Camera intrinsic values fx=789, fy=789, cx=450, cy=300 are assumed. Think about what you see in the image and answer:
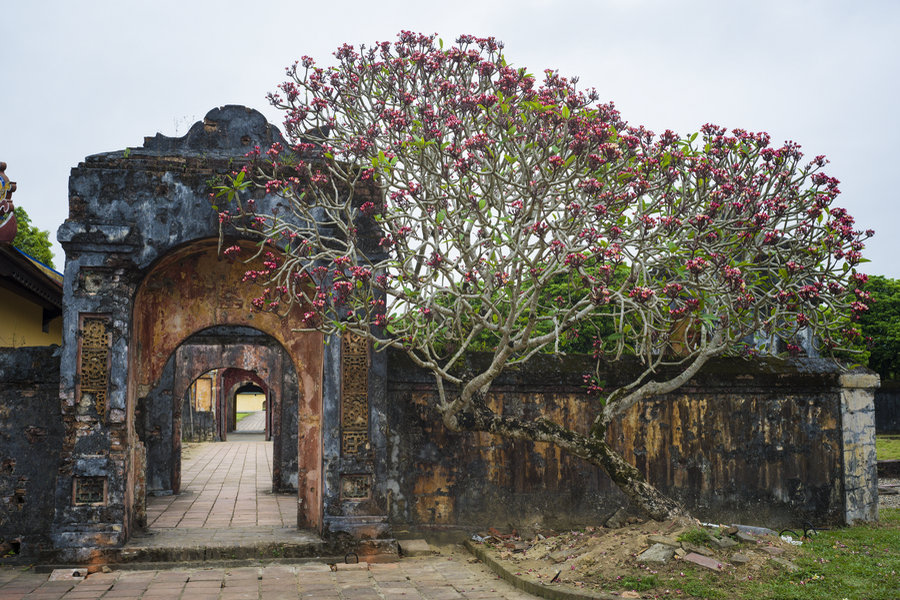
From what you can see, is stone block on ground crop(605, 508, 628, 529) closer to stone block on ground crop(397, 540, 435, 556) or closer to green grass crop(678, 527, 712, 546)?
green grass crop(678, 527, 712, 546)

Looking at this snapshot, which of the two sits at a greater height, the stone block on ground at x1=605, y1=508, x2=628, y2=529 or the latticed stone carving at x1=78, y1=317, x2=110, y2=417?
the latticed stone carving at x1=78, y1=317, x2=110, y2=417

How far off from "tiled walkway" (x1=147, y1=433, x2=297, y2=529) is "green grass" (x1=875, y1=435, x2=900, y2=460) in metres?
13.3

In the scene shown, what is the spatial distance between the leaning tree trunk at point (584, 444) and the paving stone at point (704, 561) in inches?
39.1

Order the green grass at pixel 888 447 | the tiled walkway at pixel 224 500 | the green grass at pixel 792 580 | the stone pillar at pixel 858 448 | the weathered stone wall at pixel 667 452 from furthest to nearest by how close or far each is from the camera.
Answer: the green grass at pixel 888 447 → the tiled walkway at pixel 224 500 → the stone pillar at pixel 858 448 → the weathered stone wall at pixel 667 452 → the green grass at pixel 792 580

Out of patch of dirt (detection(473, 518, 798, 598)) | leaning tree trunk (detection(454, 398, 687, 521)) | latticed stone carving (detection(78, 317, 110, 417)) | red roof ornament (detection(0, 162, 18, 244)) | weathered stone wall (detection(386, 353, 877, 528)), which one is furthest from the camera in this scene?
red roof ornament (detection(0, 162, 18, 244))

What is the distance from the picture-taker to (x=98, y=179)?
807 cm

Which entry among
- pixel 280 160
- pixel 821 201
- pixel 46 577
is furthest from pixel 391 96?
pixel 46 577

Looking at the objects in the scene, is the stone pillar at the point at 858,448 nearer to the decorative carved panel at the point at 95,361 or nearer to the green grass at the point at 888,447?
the decorative carved panel at the point at 95,361

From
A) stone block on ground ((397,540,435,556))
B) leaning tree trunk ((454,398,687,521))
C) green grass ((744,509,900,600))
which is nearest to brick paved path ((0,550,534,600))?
stone block on ground ((397,540,435,556))

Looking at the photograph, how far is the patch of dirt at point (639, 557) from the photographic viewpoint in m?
6.23

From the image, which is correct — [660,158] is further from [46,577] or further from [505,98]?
[46,577]

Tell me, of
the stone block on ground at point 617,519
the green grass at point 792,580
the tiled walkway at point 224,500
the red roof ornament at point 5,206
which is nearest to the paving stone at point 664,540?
the green grass at point 792,580

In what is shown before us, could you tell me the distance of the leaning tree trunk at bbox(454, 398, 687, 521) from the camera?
7590mm

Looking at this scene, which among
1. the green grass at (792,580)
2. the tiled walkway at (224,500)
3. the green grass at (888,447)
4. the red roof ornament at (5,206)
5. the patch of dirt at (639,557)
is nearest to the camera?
the green grass at (792,580)
